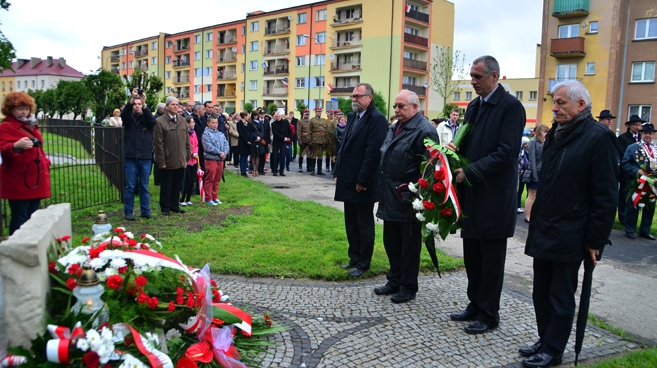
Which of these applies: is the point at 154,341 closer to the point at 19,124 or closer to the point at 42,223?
the point at 42,223

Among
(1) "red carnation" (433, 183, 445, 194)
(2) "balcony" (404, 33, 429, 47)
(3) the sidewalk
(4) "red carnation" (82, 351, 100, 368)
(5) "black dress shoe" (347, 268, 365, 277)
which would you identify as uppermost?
(2) "balcony" (404, 33, 429, 47)

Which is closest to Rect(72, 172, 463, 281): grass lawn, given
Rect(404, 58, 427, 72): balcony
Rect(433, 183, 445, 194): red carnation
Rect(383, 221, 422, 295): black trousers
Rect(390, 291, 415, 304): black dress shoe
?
Rect(383, 221, 422, 295): black trousers

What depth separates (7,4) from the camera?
119 ft

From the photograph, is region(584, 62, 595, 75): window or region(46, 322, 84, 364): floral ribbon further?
region(584, 62, 595, 75): window

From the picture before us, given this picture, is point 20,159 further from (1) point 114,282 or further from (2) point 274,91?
(2) point 274,91

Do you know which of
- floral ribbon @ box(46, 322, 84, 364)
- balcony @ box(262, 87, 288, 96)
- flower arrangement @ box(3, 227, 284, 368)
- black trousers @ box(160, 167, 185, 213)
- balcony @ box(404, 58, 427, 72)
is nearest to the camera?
floral ribbon @ box(46, 322, 84, 364)

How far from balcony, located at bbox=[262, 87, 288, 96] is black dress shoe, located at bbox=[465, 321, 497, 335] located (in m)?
64.6

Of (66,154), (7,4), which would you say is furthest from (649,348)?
(7,4)

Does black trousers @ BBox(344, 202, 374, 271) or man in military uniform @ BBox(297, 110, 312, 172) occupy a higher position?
man in military uniform @ BBox(297, 110, 312, 172)

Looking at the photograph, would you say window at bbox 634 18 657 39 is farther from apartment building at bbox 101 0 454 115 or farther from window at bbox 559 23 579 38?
apartment building at bbox 101 0 454 115

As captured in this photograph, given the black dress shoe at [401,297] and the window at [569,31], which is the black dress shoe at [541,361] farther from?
the window at [569,31]

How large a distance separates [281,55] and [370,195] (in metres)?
64.5

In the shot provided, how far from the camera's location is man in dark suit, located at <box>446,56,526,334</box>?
4652mm

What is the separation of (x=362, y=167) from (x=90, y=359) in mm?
3884
